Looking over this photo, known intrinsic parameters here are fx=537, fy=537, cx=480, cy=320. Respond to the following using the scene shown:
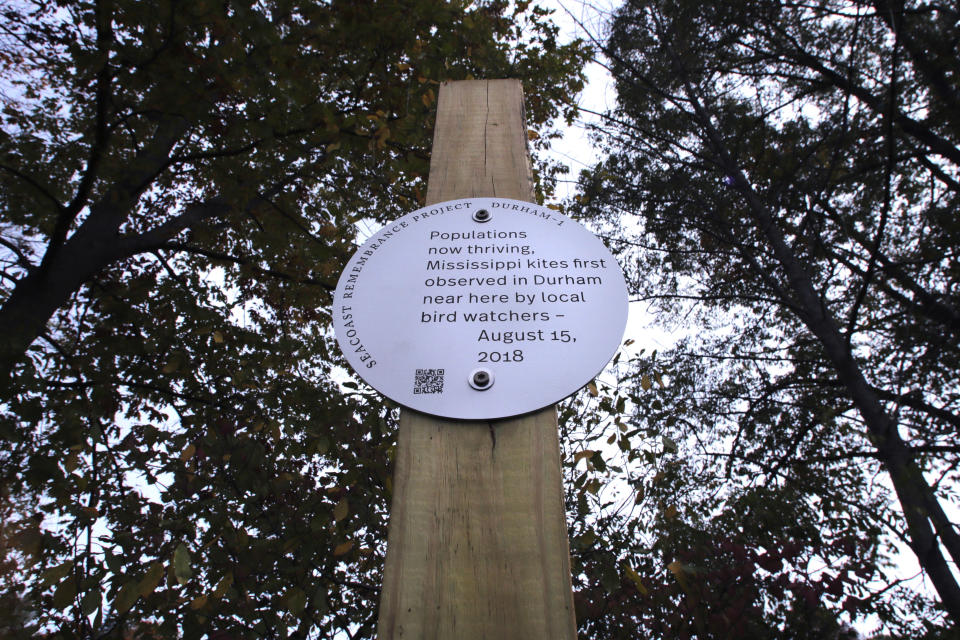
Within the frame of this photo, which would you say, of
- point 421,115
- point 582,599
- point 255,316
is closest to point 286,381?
point 255,316

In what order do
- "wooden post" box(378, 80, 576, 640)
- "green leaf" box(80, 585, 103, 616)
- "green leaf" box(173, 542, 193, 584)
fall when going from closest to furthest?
"wooden post" box(378, 80, 576, 640) < "green leaf" box(173, 542, 193, 584) < "green leaf" box(80, 585, 103, 616)

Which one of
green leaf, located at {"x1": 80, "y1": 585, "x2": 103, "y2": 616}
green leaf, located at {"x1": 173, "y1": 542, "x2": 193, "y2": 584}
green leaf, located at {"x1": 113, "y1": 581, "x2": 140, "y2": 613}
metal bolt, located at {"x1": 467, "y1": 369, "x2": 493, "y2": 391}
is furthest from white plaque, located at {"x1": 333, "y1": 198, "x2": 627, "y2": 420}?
green leaf, located at {"x1": 80, "y1": 585, "x2": 103, "y2": 616}

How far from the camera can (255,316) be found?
16.5ft

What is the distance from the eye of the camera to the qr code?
1.24 meters

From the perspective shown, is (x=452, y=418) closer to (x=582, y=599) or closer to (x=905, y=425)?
(x=582, y=599)

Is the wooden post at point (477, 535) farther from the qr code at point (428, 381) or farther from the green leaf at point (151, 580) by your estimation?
the green leaf at point (151, 580)

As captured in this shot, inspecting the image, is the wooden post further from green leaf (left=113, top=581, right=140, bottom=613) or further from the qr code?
green leaf (left=113, top=581, right=140, bottom=613)

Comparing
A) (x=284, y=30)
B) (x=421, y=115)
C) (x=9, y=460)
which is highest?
(x=284, y=30)

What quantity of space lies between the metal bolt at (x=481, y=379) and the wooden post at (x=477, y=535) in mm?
85

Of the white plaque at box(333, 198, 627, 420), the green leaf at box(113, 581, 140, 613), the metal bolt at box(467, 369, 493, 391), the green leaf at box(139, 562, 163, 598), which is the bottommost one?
the green leaf at box(113, 581, 140, 613)

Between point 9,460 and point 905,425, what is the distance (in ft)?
21.4

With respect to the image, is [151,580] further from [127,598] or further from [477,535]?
[477,535]

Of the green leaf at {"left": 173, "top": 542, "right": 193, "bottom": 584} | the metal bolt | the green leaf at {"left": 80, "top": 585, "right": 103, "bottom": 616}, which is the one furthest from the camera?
the green leaf at {"left": 80, "top": 585, "right": 103, "bottom": 616}

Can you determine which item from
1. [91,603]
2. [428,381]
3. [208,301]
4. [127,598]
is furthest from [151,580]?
[208,301]
